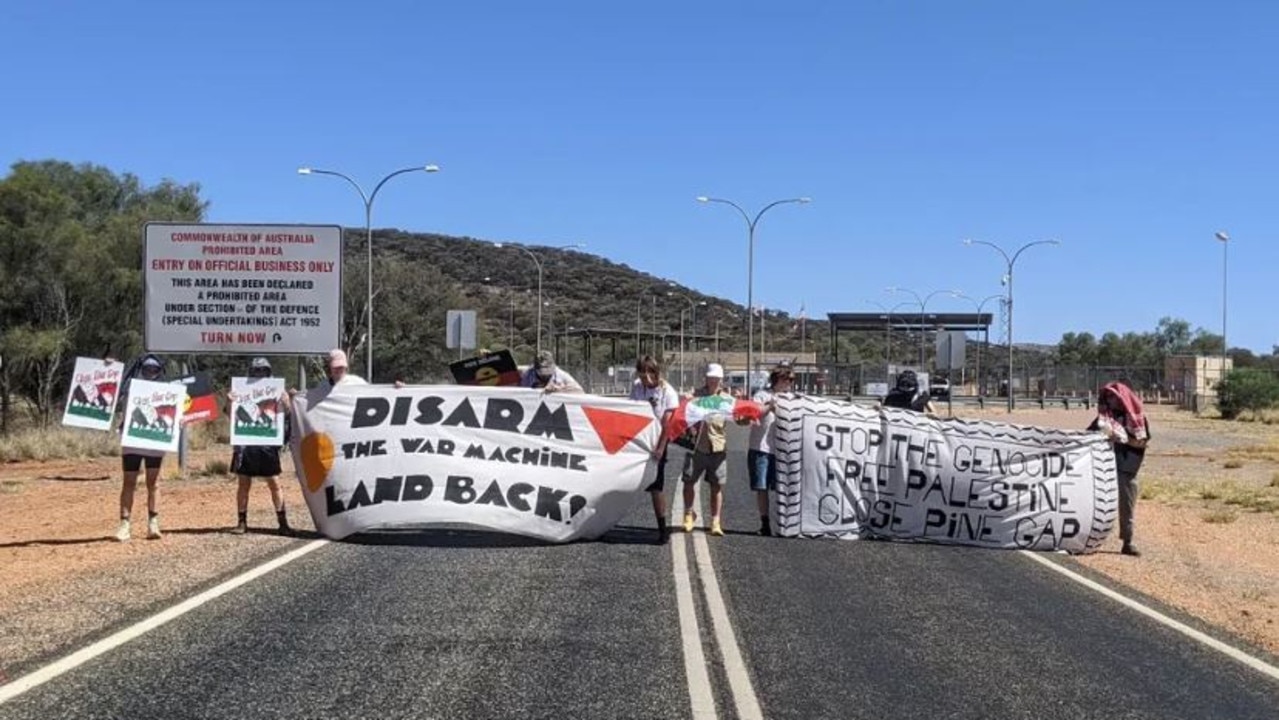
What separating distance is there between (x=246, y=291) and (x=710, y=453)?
11791mm

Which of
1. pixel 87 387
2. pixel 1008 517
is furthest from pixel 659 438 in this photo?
pixel 87 387

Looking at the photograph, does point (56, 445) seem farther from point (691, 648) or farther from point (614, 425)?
point (691, 648)

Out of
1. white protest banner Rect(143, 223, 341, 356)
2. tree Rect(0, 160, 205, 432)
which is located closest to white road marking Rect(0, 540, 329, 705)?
white protest banner Rect(143, 223, 341, 356)

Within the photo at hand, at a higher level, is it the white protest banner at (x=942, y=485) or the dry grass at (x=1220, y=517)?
the white protest banner at (x=942, y=485)

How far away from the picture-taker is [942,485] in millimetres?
12562

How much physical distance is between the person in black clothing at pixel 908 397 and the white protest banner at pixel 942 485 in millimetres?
1178

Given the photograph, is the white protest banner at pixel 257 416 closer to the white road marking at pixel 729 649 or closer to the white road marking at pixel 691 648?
the white road marking at pixel 691 648

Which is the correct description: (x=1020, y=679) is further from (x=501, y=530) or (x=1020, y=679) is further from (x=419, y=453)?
A: (x=419, y=453)

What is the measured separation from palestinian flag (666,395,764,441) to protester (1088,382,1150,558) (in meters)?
3.70

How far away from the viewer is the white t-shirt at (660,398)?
12094 millimetres

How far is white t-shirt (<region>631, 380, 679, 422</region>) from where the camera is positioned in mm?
12094

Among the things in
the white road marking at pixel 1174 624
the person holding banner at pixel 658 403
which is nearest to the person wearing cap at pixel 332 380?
the person holding banner at pixel 658 403

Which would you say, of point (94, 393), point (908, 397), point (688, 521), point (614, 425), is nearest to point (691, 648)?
point (614, 425)

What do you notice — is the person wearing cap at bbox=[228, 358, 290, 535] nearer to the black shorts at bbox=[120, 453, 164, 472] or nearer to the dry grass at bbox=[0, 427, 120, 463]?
the black shorts at bbox=[120, 453, 164, 472]
